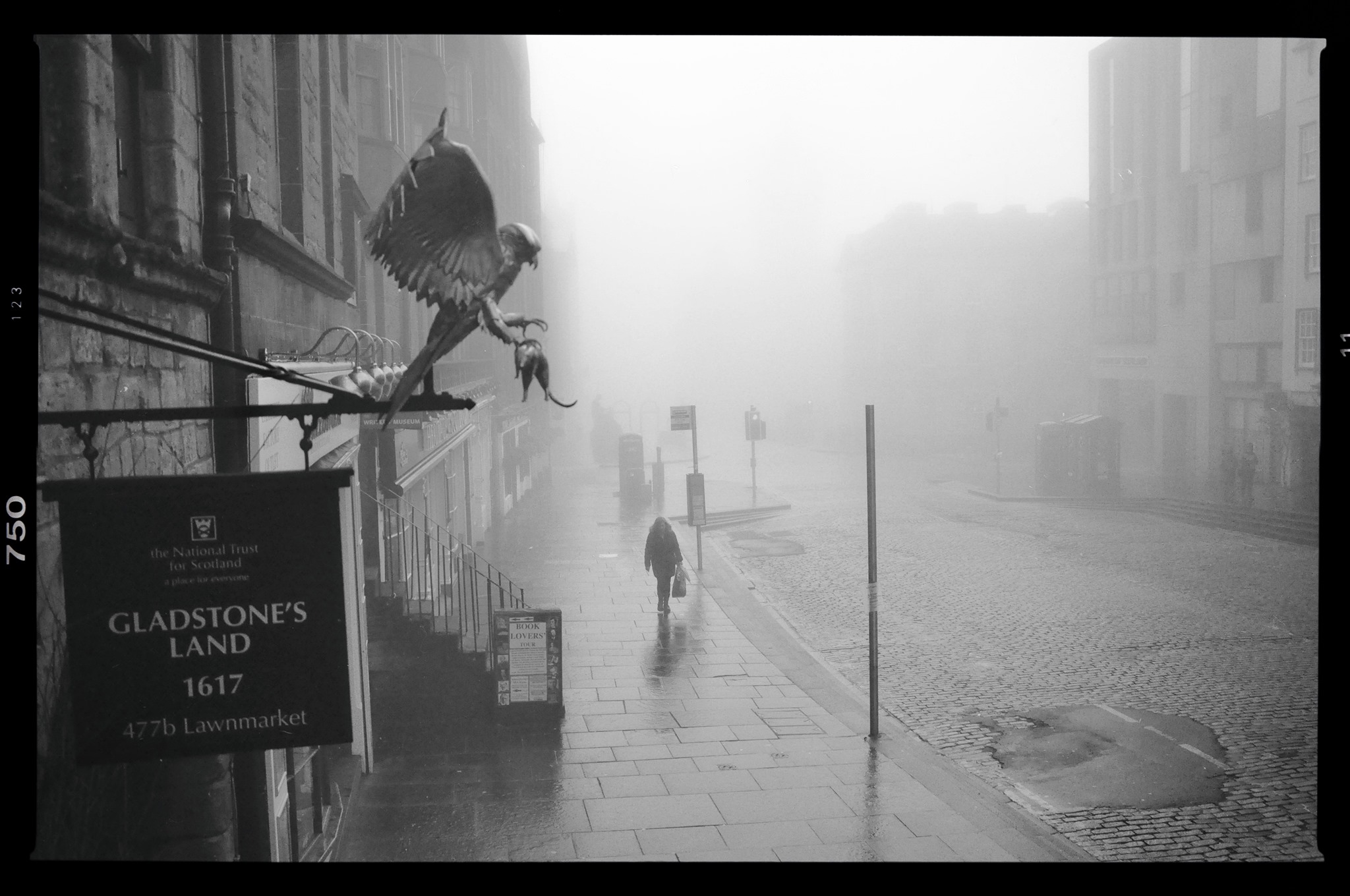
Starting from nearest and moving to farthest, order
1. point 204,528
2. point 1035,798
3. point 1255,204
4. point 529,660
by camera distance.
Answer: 1. point 204,528
2. point 1035,798
3. point 529,660
4. point 1255,204

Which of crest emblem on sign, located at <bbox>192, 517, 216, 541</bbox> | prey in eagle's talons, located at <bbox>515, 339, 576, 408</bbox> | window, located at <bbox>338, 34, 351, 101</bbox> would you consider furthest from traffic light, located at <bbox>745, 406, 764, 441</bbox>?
crest emblem on sign, located at <bbox>192, 517, 216, 541</bbox>

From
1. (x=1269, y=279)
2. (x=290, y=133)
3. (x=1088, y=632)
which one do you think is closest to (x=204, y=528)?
(x=290, y=133)

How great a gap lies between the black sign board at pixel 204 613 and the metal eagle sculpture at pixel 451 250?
2.05ft

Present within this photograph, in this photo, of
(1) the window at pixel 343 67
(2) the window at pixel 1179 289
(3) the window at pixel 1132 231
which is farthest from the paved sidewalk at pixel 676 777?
(3) the window at pixel 1132 231

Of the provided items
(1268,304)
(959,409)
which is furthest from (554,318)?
(1268,304)

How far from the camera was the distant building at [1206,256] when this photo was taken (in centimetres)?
2550

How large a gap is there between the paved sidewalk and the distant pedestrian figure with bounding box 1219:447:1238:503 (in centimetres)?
1699

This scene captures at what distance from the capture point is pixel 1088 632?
13805mm

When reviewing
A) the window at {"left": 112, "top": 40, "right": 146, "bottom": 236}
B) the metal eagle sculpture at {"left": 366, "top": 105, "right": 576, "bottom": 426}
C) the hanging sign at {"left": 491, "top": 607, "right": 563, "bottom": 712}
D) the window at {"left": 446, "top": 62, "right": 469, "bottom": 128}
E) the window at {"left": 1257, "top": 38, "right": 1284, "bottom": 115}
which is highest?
the window at {"left": 1257, "top": 38, "right": 1284, "bottom": 115}

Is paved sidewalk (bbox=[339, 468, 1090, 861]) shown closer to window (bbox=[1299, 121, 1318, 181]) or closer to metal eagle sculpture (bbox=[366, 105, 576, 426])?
metal eagle sculpture (bbox=[366, 105, 576, 426])

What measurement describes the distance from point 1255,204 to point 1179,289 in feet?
13.5

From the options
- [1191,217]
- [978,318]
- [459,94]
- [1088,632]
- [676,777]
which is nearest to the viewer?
[676,777]

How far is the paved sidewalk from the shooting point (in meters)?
7.24

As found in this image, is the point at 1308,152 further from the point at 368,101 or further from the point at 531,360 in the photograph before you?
the point at 531,360
